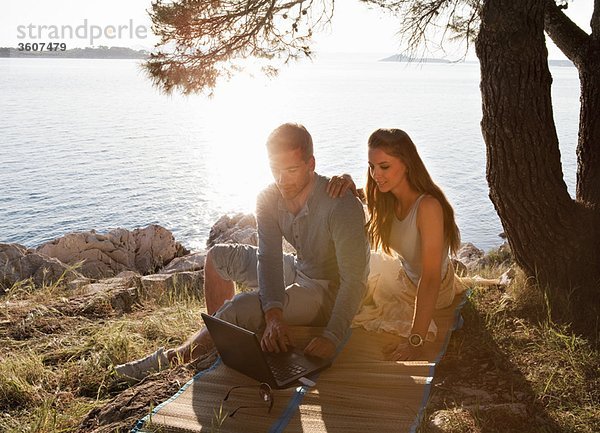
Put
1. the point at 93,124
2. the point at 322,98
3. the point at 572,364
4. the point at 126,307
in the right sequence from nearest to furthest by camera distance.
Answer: the point at 572,364
the point at 126,307
the point at 93,124
the point at 322,98

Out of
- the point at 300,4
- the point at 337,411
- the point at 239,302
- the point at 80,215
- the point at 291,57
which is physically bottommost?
the point at 80,215

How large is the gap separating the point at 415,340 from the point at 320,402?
78cm

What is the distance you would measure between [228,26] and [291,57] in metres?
0.89

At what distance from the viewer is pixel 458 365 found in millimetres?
3803

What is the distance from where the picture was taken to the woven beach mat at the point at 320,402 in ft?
10.00

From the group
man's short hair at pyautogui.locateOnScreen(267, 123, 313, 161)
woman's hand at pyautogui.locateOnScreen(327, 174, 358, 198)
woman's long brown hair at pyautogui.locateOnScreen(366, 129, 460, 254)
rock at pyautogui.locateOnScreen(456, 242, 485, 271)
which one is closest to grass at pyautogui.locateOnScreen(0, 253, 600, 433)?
woman's long brown hair at pyautogui.locateOnScreen(366, 129, 460, 254)

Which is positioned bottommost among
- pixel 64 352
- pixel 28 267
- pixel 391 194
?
pixel 28 267

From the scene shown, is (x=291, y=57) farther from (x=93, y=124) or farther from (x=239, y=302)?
(x=93, y=124)

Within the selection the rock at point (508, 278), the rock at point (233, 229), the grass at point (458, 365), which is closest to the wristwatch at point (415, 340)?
the grass at point (458, 365)

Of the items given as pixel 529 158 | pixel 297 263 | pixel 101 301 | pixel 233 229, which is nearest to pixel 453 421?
pixel 297 263

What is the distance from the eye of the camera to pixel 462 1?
6.49m

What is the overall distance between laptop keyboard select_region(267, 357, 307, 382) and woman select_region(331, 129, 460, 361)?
2.10ft

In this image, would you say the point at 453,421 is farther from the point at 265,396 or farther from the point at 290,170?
the point at 290,170

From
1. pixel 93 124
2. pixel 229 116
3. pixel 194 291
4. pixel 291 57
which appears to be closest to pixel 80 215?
pixel 194 291
